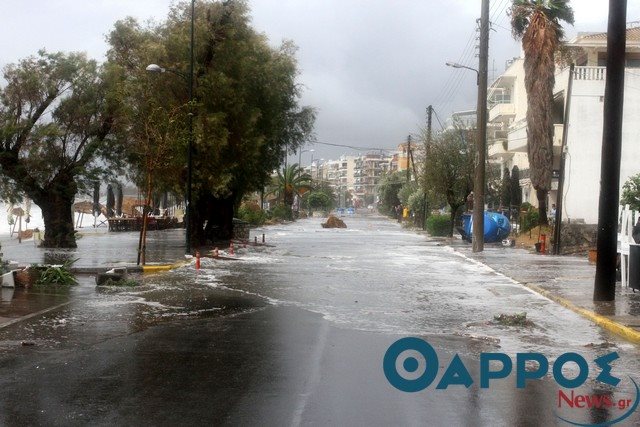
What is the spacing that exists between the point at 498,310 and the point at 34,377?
342 inches

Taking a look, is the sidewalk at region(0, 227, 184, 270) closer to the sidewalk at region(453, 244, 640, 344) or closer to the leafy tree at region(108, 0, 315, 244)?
the leafy tree at region(108, 0, 315, 244)

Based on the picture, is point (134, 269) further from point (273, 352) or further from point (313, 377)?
point (313, 377)

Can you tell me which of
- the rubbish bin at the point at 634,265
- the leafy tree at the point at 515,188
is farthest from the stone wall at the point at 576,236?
the leafy tree at the point at 515,188

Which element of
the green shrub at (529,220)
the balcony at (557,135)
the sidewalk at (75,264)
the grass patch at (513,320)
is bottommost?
the sidewalk at (75,264)

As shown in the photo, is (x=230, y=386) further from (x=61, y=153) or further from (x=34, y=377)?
(x=61, y=153)

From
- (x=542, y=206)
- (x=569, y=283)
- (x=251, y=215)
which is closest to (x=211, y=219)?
(x=542, y=206)

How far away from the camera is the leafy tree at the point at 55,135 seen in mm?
29000

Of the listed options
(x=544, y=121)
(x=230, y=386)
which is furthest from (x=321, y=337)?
(x=544, y=121)

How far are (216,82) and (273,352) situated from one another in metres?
22.0

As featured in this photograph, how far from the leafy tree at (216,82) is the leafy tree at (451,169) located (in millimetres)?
13952

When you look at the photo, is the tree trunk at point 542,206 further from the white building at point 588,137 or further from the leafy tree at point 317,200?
the leafy tree at point 317,200

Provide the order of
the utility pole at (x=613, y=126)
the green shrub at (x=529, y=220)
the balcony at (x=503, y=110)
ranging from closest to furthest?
the utility pole at (x=613, y=126)
the green shrub at (x=529, y=220)
the balcony at (x=503, y=110)

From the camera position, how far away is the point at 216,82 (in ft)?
100

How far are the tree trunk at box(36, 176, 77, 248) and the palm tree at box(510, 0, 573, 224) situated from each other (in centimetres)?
2019
